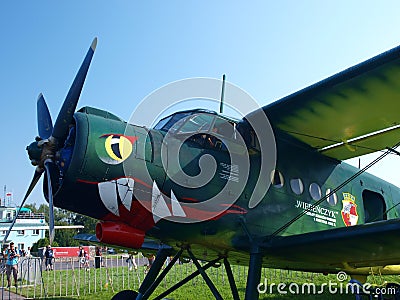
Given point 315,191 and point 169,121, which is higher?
point 169,121

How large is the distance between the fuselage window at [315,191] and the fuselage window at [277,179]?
2.77 ft

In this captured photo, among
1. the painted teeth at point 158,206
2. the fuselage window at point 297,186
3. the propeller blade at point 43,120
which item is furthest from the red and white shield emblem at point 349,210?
the propeller blade at point 43,120

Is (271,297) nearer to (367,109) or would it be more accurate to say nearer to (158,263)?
(158,263)

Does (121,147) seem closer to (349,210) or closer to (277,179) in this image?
(277,179)

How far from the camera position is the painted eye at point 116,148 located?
→ 5.20m

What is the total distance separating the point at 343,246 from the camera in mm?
6234

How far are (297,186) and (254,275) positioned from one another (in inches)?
77.5

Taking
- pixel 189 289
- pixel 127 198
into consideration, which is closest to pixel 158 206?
pixel 127 198

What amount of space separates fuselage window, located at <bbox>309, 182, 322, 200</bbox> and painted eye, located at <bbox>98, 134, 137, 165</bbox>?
388cm

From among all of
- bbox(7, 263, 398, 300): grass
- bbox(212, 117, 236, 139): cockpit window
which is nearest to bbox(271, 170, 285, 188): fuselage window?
bbox(212, 117, 236, 139): cockpit window

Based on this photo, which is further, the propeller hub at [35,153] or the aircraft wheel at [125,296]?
the aircraft wheel at [125,296]

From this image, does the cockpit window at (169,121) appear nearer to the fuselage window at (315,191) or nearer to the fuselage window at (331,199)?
the fuselage window at (315,191)

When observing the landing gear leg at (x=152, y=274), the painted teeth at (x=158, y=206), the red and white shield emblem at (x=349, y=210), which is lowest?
the landing gear leg at (x=152, y=274)

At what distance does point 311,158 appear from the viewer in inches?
312
